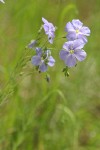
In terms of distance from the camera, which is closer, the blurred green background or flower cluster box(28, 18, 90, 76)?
flower cluster box(28, 18, 90, 76)

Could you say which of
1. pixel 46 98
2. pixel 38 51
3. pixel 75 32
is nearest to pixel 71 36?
pixel 75 32

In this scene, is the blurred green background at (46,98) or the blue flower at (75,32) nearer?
the blue flower at (75,32)

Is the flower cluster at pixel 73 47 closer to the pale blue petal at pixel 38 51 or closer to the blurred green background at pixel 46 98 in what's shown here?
the pale blue petal at pixel 38 51

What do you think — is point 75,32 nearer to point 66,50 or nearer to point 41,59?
point 66,50

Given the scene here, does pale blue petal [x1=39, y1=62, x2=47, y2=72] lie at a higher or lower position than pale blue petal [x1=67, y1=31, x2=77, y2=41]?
lower

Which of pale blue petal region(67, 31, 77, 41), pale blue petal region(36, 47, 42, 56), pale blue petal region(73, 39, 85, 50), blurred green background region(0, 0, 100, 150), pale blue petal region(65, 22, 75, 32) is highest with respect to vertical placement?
blurred green background region(0, 0, 100, 150)

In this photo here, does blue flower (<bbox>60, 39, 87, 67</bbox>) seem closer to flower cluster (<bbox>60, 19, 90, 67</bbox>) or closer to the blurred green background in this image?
flower cluster (<bbox>60, 19, 90, 67</bbox>)

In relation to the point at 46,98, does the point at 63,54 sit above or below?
below

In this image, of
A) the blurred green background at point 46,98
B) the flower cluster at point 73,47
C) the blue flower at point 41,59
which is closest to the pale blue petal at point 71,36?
the flower cluster at point 73,47

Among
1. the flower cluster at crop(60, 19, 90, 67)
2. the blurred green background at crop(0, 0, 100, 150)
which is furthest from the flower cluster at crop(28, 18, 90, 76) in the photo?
the blurred green background at crop(0, 0, 100, 150)

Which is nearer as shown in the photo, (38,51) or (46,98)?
(38,51)
